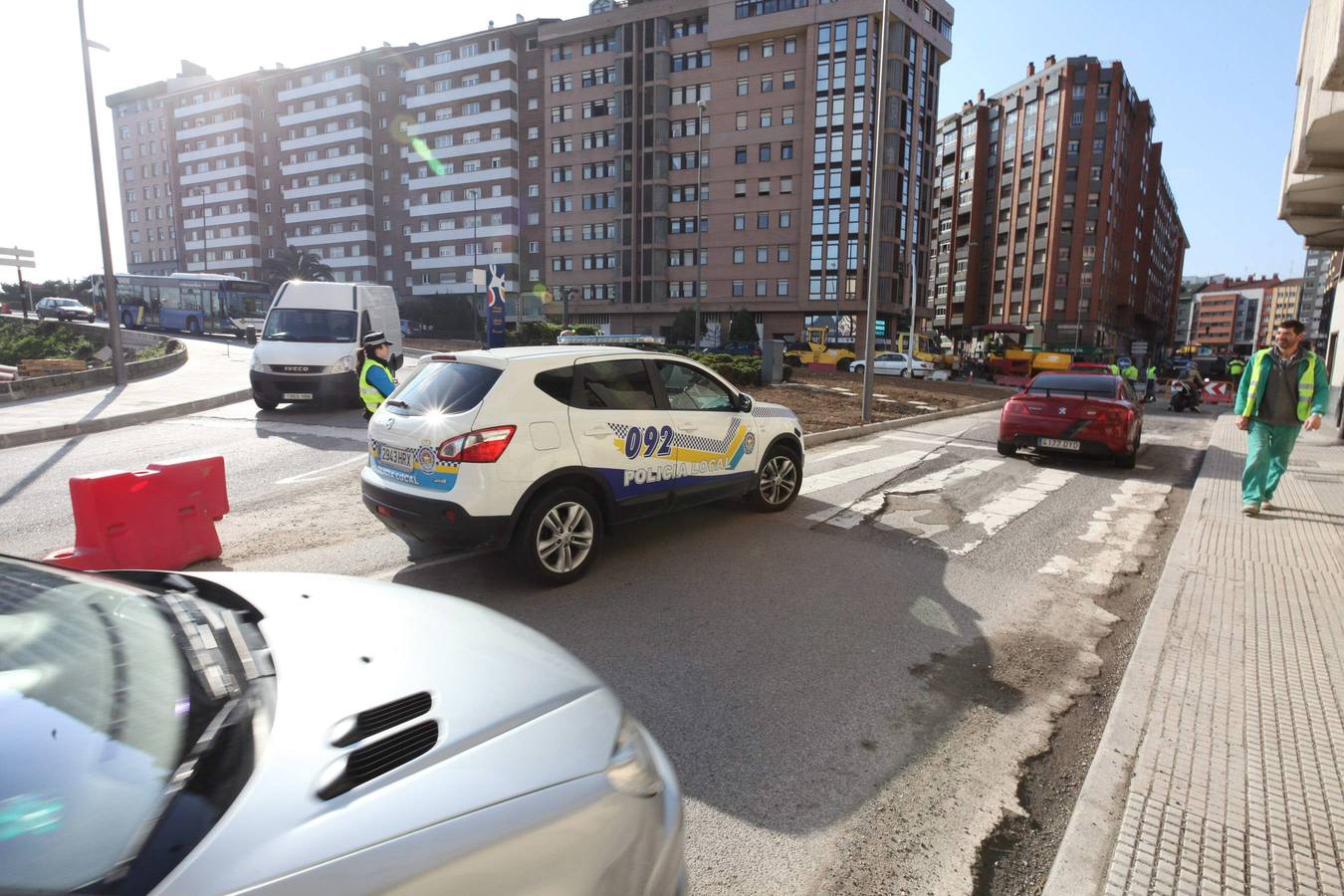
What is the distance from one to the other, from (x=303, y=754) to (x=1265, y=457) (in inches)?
335

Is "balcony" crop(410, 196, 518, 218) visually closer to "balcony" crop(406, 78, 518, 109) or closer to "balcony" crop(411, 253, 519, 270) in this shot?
"balcony" crop(411, 253, 519, 270)

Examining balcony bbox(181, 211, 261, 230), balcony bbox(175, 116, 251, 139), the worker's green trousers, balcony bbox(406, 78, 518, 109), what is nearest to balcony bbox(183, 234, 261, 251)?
balcony bbox(181, 211, 261, 230)

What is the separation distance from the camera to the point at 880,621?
4418 mm

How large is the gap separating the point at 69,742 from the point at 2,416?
15.8m

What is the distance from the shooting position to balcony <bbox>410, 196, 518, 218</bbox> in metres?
69.5

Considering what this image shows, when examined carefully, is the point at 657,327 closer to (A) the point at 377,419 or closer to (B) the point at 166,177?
(A) the point at 377,419

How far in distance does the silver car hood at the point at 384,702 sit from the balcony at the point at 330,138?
85.7m

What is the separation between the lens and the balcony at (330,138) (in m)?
74.6

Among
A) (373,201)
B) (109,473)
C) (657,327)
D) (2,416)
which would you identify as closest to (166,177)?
(373,201)

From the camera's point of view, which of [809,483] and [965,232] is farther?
[965,232]

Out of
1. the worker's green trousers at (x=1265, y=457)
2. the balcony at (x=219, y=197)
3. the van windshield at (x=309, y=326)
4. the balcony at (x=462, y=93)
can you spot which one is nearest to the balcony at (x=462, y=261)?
the balcony at (x=462, y=93)

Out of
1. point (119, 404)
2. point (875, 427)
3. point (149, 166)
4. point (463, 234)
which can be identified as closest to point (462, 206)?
point (463, 234)

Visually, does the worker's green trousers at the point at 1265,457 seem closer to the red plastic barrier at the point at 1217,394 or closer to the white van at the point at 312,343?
the white van at the point at 312,343

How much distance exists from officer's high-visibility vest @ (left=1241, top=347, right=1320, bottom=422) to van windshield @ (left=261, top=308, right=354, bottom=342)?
13.9 metres
